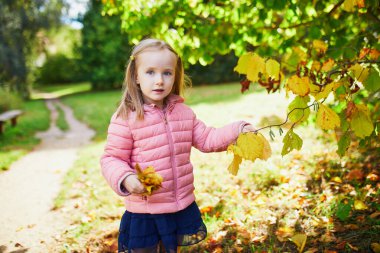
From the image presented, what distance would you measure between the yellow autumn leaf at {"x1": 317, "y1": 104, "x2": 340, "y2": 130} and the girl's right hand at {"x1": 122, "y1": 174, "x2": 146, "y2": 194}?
91cm

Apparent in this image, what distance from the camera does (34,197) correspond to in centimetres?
416

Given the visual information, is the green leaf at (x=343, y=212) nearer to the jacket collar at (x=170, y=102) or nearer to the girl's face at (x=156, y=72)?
the jacket collar at (x=170, y=102)

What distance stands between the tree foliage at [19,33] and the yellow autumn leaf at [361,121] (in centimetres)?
1618

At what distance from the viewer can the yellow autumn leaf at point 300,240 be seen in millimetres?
2418

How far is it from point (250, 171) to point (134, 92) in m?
2.36

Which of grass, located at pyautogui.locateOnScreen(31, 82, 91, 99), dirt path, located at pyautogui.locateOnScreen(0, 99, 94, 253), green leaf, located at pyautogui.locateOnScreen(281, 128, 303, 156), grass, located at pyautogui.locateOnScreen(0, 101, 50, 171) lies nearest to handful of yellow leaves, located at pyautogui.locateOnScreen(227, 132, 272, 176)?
green leaf, located at pyautogui.locateOnScreen(281, 128, 303, 156)

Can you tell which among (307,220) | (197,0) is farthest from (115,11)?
(307,220)

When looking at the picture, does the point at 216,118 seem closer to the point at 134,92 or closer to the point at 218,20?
the point at 218,20

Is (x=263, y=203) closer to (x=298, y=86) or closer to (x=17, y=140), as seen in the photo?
(x=298, y=86)

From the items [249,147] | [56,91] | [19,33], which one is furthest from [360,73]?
[56,91]

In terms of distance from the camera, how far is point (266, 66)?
1.75 meters

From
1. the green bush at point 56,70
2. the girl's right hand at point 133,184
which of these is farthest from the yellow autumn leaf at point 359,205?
the green bush at point 56,70

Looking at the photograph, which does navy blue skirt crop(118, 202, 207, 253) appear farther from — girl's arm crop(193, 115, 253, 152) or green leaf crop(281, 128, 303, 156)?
green leaf crop(281, 128, 303, 156)

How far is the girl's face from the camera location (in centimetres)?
201
